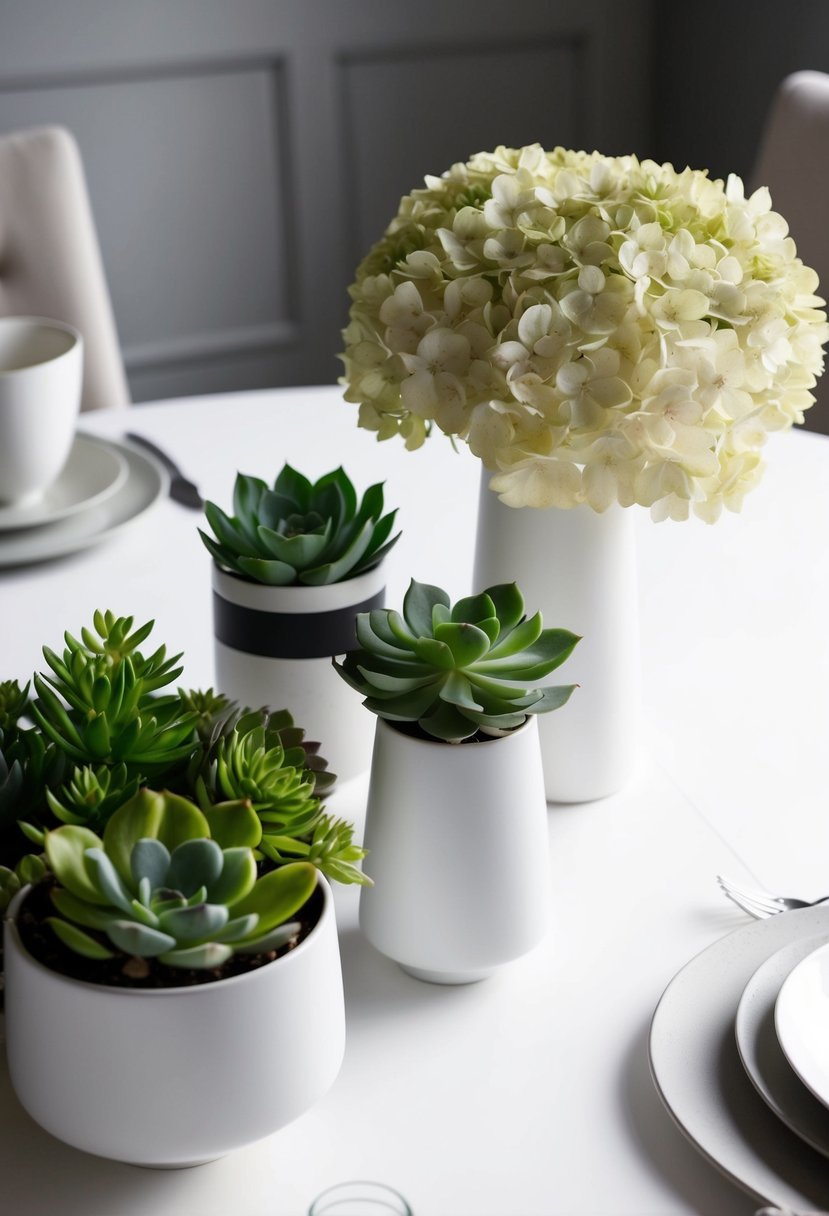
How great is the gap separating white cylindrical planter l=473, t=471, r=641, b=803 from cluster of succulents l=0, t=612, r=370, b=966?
180 mm

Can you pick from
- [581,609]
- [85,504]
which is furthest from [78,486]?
[581,609]

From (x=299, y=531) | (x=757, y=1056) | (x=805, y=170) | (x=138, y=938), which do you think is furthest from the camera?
(x=805, y=170)

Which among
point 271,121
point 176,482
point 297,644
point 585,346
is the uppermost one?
point 585,346

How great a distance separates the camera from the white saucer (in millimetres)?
1078

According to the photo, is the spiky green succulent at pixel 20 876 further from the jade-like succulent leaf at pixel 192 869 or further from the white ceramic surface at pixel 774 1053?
the white ceramic surface at pixel 774 1053

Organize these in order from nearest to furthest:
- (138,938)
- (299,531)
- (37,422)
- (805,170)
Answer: (138,938) → (299,531) → (37,422) → (805,170)

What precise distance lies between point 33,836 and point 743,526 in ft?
2.49

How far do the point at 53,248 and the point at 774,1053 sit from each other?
1.34 metres

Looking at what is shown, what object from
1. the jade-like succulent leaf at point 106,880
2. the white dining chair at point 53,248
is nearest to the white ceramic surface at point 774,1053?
the jade-like succulent leaf at point 106,880

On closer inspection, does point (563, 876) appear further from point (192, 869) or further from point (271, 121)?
point (271, 121)

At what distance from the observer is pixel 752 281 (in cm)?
67

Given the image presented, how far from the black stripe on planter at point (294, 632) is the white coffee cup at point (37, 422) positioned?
39cm

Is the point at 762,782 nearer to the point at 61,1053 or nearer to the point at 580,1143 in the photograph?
the point at 580,1143

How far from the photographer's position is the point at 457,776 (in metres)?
0.58
